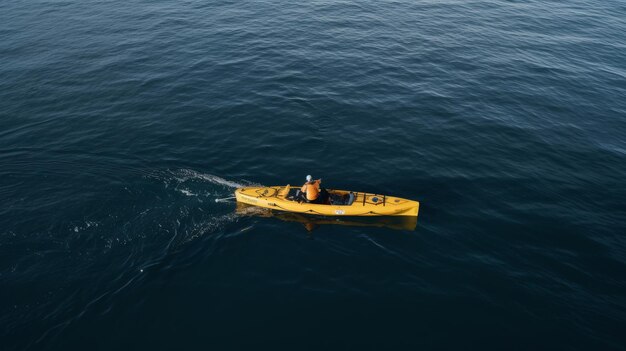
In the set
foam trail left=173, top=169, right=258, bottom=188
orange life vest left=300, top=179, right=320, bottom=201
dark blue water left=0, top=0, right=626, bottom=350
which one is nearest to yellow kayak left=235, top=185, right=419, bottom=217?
orange life vest left=300, top=179, right=320, bottom=201

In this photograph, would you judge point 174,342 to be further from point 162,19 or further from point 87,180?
point 162,19

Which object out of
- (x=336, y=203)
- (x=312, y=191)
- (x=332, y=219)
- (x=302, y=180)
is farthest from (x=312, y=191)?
(x=302, y=180)

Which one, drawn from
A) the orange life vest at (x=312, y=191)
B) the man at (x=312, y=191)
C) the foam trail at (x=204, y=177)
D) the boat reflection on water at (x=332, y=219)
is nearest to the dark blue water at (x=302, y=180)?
the foam trail at (x=204, y=177)

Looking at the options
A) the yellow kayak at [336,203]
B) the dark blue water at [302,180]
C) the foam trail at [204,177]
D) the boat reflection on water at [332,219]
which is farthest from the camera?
the foam trail at [204,177]

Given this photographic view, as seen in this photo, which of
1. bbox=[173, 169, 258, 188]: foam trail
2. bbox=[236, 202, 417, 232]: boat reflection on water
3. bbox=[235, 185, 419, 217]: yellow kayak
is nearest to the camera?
bbox=[235, 185, 419, 217]: yellow kayak

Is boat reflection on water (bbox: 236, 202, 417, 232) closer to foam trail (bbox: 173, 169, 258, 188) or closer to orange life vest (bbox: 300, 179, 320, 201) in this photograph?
orange life vest (bbox: 300, 179, 320, 201)

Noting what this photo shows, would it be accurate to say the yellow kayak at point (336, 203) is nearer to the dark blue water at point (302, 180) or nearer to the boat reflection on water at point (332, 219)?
the boat reflection on water at point (332, 219)

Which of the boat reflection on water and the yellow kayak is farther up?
the yellow kayak
